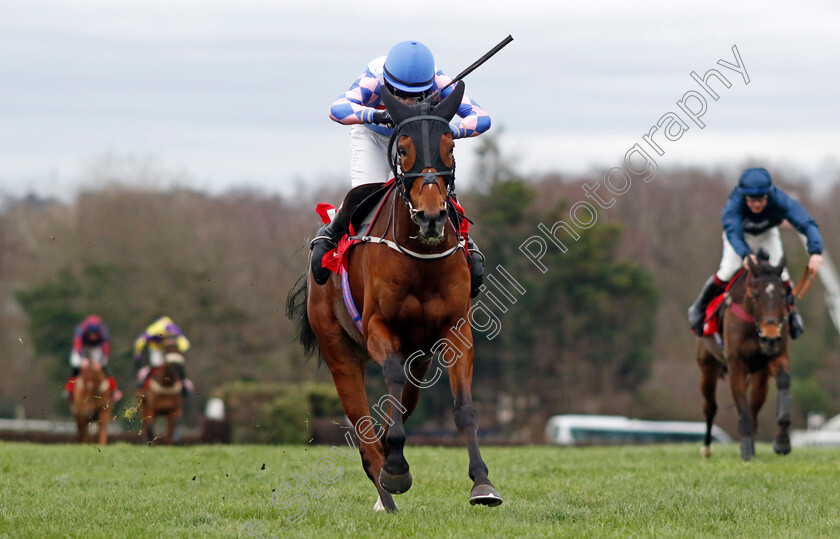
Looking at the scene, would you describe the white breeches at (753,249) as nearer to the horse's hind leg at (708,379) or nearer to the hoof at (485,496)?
the horse's hind leg at (708,379)

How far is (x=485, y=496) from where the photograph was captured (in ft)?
19.7

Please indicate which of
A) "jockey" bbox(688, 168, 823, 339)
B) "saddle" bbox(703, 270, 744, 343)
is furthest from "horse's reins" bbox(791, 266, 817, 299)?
"saddle" bbox(703, 270, 744, 343)

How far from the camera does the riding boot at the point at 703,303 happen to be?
40.8 ft

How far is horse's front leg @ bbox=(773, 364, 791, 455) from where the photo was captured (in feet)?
36.4

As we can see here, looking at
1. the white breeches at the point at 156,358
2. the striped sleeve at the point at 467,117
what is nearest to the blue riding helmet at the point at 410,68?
the striped sleeve at the point at 467,117

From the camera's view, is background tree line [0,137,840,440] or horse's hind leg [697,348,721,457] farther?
background tree line [0,137,840,440]

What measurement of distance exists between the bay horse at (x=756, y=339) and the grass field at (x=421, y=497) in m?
0.42

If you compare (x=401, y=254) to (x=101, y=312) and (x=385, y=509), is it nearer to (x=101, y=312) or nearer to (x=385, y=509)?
(x=385, y=509)

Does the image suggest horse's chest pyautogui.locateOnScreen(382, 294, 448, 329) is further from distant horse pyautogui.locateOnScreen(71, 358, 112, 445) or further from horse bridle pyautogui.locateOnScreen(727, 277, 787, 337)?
distant horse pyautogui.locateOnScreen(71, 358, 112, 445)

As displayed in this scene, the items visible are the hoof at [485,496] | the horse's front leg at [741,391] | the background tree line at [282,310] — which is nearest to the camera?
the hoof at [485,496]

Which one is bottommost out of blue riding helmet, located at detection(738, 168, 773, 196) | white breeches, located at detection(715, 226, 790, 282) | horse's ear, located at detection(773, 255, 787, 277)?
horse's ear, located at detection(773, 255, 787, 277)

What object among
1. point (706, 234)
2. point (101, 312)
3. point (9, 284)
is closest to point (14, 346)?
point (101, 312)

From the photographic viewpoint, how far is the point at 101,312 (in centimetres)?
3878

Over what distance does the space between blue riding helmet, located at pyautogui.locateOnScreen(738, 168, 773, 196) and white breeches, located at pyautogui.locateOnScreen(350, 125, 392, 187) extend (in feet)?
15.9
